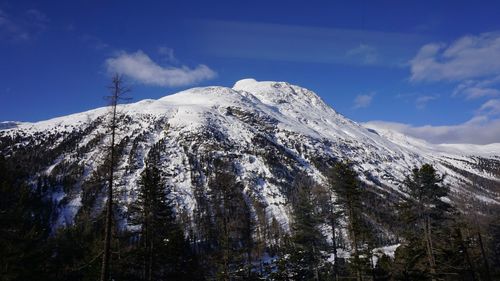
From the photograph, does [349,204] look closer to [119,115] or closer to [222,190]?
[222,190]

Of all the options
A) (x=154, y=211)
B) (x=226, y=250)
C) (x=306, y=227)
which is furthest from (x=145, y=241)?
(x=306, y=227)

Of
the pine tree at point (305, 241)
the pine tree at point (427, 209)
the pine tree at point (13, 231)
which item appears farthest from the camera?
the pine tree at point (305, 241)

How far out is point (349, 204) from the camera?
1320 inches

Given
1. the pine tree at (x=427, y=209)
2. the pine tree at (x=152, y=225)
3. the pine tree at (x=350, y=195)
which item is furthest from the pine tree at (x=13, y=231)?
the pine tree at (x=427, y=209)

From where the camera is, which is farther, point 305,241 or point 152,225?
point 305,241

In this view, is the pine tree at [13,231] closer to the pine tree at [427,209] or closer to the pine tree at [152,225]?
the pine tree at [152,225]

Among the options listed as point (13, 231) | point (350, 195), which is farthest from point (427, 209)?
point (13, 231)

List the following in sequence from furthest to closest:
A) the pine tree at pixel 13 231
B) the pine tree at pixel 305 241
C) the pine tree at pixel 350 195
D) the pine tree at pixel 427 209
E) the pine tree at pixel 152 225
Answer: the pine tree at pixel 305 241
the pine tree at pixel 350 195
the pine tree at pixel 427 209
the pine tree at pixel 152 225
the pine tree at pixel 13 231

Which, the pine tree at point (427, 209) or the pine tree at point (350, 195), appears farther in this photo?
the pine tree at point (350, 195)

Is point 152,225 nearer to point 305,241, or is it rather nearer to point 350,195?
point 350,195

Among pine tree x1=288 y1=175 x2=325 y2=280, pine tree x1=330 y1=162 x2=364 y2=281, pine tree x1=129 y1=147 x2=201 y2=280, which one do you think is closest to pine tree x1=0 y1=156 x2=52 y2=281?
pine tree x1=129 y1=147 x2=201 y2=280

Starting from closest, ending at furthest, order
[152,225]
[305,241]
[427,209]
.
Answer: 1. [152,225]
2. [427,209]
3. [305,241]

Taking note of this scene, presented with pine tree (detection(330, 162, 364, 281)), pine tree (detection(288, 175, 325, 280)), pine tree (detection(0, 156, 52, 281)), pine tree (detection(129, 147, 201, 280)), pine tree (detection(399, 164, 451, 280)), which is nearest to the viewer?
pine tree (detection(0, 156, 52, 281))

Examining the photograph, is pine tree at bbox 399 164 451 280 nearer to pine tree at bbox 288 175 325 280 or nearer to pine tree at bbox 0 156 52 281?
pine tree at bbox 288 175 325 280
